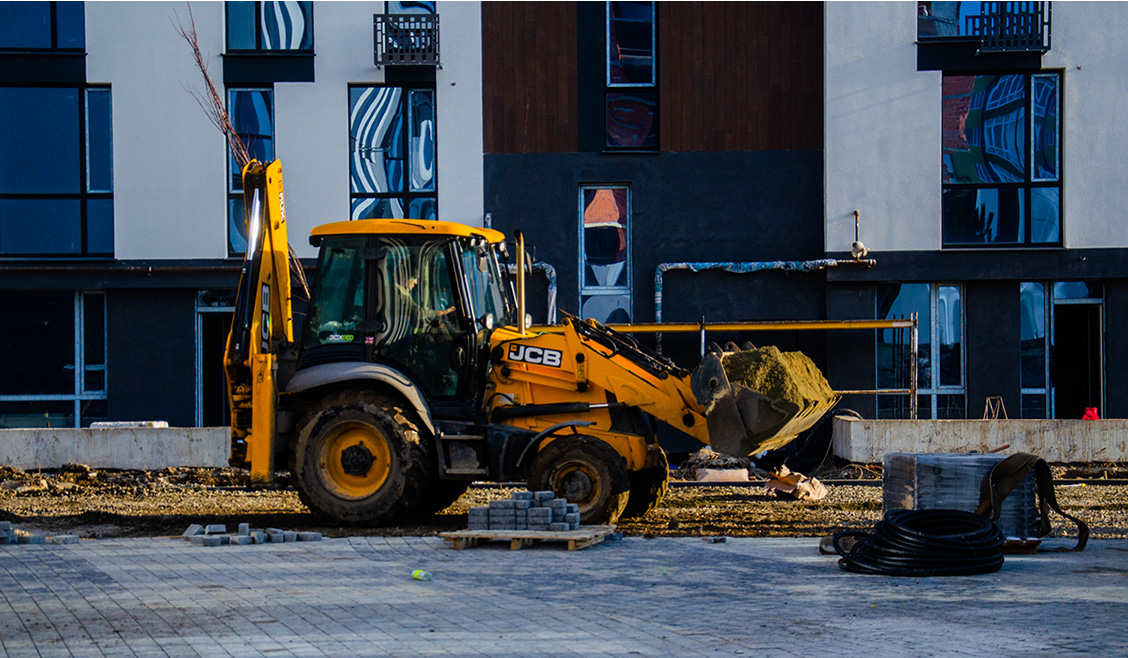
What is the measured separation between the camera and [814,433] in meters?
19.8

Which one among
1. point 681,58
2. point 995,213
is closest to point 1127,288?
point 995,213

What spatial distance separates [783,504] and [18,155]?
15.3 meters

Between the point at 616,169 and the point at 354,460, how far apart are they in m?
11.1

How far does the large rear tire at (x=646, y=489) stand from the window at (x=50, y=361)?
43.0 feet

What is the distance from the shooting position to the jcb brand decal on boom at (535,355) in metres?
11.3

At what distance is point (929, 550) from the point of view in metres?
8.66

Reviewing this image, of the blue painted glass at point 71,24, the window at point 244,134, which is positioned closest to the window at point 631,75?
the window at point 244,134

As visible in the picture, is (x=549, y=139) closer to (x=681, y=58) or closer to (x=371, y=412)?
(x=681, y=58)

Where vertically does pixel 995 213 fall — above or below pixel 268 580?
above

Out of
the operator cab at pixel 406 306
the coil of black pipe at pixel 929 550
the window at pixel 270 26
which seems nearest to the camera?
the coil of black pipe at pixel 929 550

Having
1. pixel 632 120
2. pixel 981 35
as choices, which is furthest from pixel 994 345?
pixel 632 120

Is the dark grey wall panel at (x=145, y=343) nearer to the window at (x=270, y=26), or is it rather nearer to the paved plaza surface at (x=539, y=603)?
the window at (x=270, y=26)

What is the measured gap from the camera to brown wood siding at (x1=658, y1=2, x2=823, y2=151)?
2092cm

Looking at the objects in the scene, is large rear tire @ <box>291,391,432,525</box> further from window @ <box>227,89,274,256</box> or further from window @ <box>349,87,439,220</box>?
window @ <box>227,89,274,256</box>
